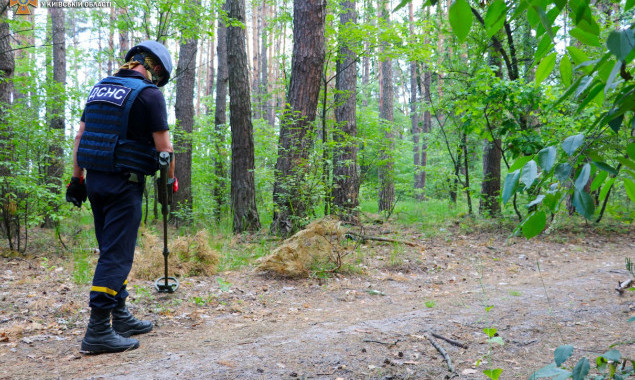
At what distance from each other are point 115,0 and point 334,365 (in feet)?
25.7

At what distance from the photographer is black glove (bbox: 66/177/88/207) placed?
3.46 meters

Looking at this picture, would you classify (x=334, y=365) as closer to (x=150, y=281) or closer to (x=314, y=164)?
(x=150, y=281)

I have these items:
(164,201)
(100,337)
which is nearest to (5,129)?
(164,201)

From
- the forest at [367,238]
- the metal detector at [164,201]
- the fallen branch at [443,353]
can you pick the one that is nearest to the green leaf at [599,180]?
the forest at [367,238]

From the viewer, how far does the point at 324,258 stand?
5.57m

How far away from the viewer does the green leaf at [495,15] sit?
99cm

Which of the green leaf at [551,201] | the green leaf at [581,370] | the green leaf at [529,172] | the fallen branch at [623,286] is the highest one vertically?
the green leaf at [529,172]

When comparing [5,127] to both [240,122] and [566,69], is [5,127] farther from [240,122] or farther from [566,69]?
[566,69]

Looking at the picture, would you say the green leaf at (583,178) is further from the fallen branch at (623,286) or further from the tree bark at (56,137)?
the tree bark at (56,137)

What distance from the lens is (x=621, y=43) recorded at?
78cm

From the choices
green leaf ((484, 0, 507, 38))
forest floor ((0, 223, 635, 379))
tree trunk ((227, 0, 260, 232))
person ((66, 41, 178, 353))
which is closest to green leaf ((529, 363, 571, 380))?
forest floor ((0, 223, 635, 379))

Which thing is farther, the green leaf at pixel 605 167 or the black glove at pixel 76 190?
the black glove at pixel 76 190

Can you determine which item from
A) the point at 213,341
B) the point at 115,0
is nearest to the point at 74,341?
the point at 213,341

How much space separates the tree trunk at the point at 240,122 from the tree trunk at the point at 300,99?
1640mm
